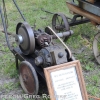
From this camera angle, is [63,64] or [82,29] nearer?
[63,64]

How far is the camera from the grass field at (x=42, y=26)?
137 inches

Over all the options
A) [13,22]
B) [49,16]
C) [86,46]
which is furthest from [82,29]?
[13,22]

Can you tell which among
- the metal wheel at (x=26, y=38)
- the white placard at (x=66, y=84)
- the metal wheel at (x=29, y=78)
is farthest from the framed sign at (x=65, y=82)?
the metal wheel at (x=26, y=38)

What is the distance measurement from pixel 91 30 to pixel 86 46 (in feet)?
2.22

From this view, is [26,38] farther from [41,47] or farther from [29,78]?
[29,78]

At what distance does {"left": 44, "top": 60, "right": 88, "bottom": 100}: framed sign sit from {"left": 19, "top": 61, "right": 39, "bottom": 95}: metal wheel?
0.28 metres

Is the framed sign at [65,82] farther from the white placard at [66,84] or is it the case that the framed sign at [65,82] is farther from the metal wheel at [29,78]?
the metal wheel at [29,78]

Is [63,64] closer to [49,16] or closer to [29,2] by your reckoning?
[49,16]

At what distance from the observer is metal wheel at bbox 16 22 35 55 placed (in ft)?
9.78

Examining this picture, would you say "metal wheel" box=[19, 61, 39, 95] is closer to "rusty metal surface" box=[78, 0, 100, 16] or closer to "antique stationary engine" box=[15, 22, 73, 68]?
"antique stationary engine" box=[15, 22, 73, 68]

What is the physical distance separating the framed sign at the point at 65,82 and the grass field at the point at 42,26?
68 cm

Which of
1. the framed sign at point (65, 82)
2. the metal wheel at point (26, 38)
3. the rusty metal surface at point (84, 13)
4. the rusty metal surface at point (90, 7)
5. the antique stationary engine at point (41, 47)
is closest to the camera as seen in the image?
the framed sign at point (65, 82)

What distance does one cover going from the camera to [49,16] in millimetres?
5965

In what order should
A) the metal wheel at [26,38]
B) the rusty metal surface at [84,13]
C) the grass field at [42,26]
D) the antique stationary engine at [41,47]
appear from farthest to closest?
the rusty metal surface at [84,13], the grass field at [42,26], the metal wheel at [26,38], the antique stationary engine at [41,47]
